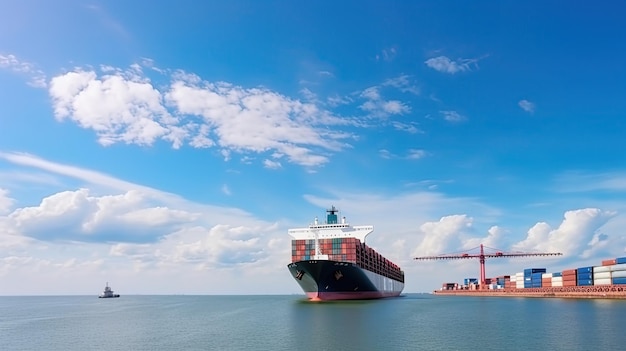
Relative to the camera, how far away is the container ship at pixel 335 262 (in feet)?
249

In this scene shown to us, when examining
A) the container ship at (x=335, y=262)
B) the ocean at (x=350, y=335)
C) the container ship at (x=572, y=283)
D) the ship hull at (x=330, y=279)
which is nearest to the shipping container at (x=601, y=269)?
the container ship at (x=572, y=283)

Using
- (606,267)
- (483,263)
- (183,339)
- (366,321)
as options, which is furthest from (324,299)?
(483,263)

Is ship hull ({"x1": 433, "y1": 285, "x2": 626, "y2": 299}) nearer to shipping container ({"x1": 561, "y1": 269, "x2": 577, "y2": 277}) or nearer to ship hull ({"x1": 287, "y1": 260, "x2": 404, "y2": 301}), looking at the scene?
shipping container ({"x1": 561, "y1": 269, "x2": 577, "y2": 277})

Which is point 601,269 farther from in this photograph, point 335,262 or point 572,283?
point 335,262

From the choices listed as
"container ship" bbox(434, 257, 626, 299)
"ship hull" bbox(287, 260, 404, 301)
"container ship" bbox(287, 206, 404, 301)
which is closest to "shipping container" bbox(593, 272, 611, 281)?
"container ship" bbox(434, 257, 626, 299)

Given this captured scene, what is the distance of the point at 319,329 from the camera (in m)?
45.8

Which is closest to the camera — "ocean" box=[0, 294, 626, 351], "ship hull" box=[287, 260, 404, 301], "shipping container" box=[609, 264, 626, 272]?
"ocean" box=[0, 294, 626, 351]

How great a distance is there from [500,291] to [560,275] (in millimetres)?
35665

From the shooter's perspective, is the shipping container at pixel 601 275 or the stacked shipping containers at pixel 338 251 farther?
the shipping container at pixel 601 275

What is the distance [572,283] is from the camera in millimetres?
120688

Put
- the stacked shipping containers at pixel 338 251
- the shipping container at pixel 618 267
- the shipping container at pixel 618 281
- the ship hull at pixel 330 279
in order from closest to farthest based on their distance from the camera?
→ the ship hull at pixel 330 279
the stacked shipping containers at pixel 338 251
the shipping container at pixel 618 267
the shipping container at pixel 618 281

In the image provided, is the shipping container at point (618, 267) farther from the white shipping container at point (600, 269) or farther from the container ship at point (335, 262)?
the container ship at point (335, 262)

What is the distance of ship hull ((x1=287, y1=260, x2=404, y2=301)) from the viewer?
7425cm

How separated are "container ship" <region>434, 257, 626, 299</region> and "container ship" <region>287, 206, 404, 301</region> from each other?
46.3 metres
